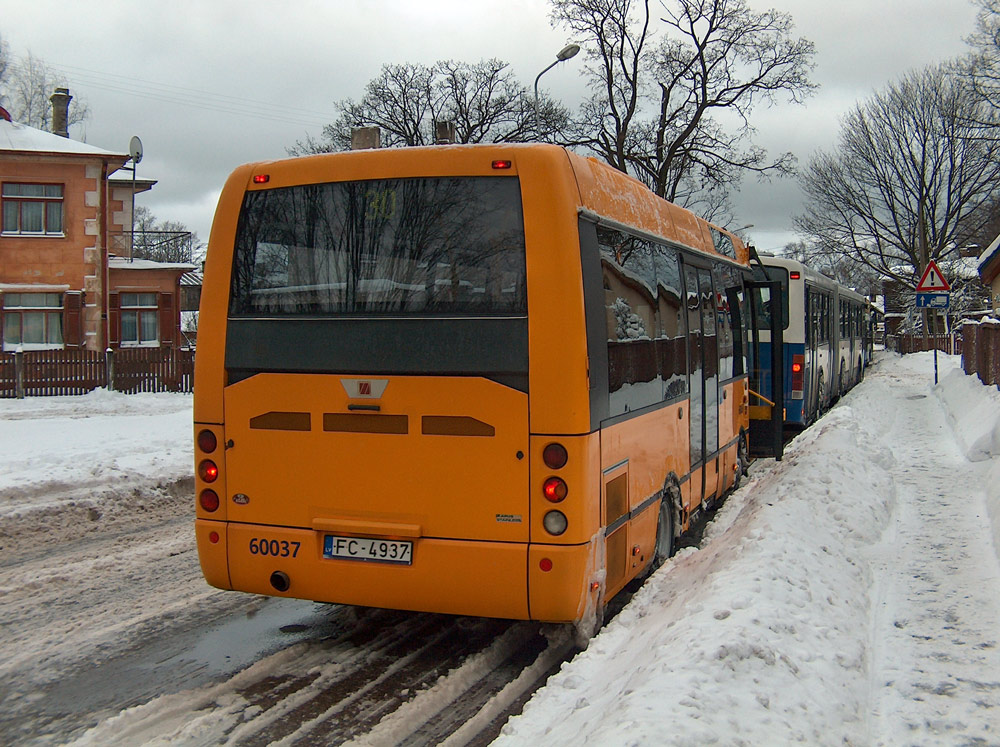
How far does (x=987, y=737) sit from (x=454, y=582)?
2.57 metres

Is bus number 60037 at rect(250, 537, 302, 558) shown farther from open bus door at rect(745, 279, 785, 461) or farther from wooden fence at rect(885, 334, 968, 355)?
wooden fence at rect(885, 334, 968, 355)

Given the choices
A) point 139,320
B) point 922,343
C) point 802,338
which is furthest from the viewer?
point 922,343

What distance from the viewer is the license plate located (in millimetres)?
5062

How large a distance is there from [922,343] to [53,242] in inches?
2004

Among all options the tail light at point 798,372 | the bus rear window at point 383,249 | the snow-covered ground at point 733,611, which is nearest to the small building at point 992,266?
the tail light at point 798,372

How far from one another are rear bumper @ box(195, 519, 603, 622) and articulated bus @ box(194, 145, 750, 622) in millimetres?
11

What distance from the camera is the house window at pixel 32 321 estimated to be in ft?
97.5

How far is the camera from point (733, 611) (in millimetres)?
4613

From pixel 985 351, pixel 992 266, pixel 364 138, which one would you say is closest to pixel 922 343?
pixel 992 266

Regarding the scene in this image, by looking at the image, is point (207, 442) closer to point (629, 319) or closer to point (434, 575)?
point (434, 575)

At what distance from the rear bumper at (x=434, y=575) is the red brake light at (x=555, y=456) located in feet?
1.43

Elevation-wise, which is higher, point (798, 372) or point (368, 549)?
point (798, 372)

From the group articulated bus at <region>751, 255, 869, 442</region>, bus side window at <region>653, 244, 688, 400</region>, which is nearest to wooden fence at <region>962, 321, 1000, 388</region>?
articulated bus at <region>751, 255, 869, 442</region>

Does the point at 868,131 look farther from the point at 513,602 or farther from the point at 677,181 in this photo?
the point at 513,602
